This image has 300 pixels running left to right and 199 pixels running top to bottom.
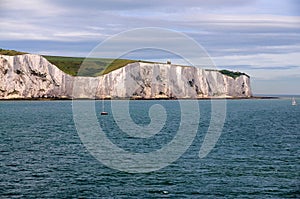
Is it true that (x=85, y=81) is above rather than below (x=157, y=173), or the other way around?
above

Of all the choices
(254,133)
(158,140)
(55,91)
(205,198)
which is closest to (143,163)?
(205,198)

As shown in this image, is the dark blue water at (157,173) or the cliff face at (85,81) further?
the cliff face at (85,81)

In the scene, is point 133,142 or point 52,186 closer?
point 52,186

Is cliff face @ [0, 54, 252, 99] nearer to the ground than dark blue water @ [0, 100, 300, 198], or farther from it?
farther from it

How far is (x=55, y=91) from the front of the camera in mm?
176625

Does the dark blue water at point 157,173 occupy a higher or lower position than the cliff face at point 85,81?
lower

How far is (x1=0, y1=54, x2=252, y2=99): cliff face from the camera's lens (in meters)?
164

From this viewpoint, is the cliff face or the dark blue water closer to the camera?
the dark blue water

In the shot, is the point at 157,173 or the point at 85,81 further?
the point at 85,81

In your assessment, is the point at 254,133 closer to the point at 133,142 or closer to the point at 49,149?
the point at 133,142

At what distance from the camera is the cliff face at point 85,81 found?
16412cm

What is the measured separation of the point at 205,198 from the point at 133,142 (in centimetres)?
2472

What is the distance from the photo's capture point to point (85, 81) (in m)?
185

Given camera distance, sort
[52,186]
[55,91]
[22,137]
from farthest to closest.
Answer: [55,91] → [22,137] → [52,186]
